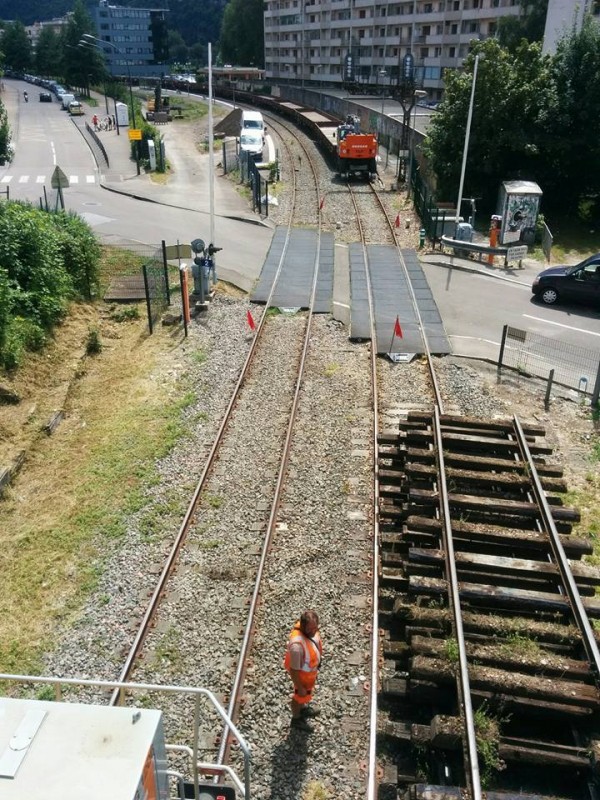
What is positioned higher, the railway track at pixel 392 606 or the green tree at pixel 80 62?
the green tree at pixel 80 62

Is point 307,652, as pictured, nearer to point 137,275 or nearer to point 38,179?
point 137,275

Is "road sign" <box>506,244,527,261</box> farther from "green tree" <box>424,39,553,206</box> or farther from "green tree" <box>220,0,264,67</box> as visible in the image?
"green tree" <box>220,0,264,67</box>

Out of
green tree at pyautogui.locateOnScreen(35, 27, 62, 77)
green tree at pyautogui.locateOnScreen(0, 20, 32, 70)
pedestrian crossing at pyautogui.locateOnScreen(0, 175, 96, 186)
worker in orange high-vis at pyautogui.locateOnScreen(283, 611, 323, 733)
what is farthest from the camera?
green tree at pyautogui.locateOnScreen(0, 20, 32, 70)

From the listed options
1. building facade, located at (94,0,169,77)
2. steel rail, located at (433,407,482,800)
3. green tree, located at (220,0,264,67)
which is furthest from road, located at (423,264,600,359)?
building facade, located at (94,0,169,77)

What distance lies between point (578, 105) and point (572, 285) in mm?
13202

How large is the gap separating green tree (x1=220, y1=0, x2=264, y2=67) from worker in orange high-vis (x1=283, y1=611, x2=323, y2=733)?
11564cm

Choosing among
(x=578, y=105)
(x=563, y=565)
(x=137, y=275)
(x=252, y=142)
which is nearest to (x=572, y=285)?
(x=578, y=105)

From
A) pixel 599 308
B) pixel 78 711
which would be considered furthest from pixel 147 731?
pixel 599 308

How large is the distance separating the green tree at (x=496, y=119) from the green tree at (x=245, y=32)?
292 ft

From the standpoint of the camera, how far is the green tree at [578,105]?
28.5m

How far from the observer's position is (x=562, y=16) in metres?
38.7

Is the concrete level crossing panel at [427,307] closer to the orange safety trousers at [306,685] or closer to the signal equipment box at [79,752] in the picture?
the orange safety trousers at [306,685]

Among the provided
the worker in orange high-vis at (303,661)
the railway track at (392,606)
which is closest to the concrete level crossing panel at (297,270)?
the railway track at (392,606)

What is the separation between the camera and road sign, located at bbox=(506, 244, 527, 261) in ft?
77.4
